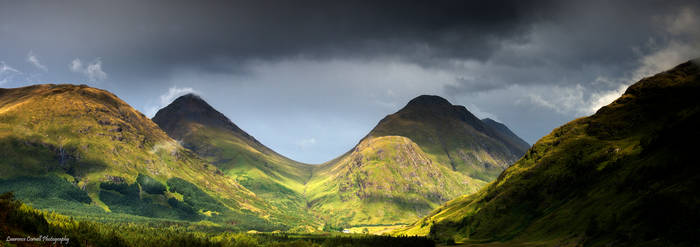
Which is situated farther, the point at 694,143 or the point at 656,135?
the point at 656,135

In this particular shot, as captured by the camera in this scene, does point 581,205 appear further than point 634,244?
Yes

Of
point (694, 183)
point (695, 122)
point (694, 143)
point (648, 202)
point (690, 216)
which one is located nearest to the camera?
point (690, 216)

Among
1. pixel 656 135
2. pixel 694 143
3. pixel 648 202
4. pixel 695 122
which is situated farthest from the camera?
pixel 656 135

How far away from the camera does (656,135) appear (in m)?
178

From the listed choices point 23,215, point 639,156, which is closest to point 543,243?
point 639,156

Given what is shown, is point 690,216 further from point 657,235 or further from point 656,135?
point 656,135

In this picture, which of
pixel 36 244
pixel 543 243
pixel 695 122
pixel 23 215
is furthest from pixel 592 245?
pixel 23 215

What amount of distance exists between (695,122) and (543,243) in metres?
75.4

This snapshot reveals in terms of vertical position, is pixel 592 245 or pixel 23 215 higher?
pixel 23 215

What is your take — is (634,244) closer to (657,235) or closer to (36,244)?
(657,235)

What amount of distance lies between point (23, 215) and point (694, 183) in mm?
232426

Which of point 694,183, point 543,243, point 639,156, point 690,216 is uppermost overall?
point 639,156

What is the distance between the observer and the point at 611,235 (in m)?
130

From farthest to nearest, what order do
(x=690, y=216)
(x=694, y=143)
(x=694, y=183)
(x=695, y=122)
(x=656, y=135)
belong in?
(x=656, y=135)
(x=695, y=122)
(x=694, y=143)
(x=694, y=183)
(x=690, y=216)
